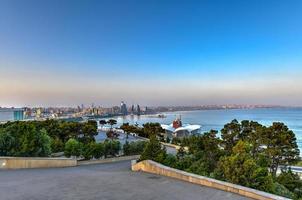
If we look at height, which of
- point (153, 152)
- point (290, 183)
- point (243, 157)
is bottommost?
point (290, 183)

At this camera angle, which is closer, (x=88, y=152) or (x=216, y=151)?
(x=216, y=151)

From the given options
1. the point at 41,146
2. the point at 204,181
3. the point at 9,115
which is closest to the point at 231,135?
the point at 41,146

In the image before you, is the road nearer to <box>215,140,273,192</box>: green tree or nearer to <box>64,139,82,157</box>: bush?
<box>215,140,273,192</box>: green tree

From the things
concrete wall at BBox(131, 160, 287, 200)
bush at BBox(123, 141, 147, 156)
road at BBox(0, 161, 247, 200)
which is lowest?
bush at BBox(123, 141, 147, 156)

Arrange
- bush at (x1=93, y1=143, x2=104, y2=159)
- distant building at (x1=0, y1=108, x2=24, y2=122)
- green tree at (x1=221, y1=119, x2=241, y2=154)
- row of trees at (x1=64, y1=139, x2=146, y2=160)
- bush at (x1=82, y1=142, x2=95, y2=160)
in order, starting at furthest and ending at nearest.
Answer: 1. distant building at (x1=0, y1=108, x2=24, y2=122)
2. green tree at (x1=221, y1=119, x2=241, y2=154)
3. bush at (x1=93, y1=143, x2=104, y2=159)
4. row of trees at (x1=64, y1=139, x2=146, y2=160)
5. bush at (x1=82, y1=142, x2=95, y2=160)

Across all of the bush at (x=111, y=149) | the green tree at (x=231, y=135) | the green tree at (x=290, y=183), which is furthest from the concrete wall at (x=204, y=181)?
the green tree at (x=231, y=135)

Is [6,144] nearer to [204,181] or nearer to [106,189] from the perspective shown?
[106,189]

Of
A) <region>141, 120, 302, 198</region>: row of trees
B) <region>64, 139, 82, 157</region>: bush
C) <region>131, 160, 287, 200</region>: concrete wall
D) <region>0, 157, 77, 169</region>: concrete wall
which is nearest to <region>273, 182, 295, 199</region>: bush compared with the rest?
<region>141, 120, 302, 198</region>: row of trees

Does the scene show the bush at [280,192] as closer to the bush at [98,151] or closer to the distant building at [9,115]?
the bush at [98,151]

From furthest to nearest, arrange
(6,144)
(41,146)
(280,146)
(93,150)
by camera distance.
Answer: (280,146) → (93,150) → (41,146) → (6,144)
